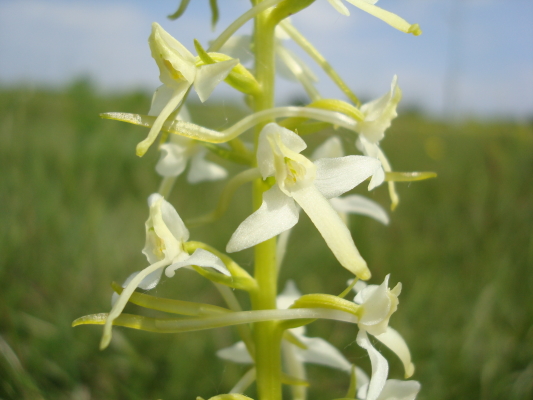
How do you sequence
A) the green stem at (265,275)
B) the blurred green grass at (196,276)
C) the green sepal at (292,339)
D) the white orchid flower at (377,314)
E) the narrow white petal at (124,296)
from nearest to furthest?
the narrow white petal at (124,296), the white orchid flower at (377,314), the green stem at (265,275), the green sepal at (292,339), the blurred green grass at (196,276)

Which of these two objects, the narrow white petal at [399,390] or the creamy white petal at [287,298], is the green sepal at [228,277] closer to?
the creamy white petal at [287,298]

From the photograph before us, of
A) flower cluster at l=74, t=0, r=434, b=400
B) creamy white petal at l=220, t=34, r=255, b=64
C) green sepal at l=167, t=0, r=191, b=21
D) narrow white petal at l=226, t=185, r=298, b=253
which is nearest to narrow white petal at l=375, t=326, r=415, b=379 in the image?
flower cluster at l=74, t=0, r=434, b=400

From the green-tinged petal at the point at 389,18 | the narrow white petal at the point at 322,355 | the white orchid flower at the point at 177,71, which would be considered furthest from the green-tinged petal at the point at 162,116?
the narrow white petal at the point at 322,355

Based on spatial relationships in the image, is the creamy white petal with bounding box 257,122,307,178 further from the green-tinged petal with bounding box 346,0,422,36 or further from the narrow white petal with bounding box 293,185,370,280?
the green-tinged petal with bounding box 346,0,422,36

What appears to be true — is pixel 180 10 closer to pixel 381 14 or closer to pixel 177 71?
pixel 177 71

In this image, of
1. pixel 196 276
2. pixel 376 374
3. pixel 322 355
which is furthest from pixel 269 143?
pixel 196 276

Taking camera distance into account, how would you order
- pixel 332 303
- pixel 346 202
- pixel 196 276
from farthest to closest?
pixel 196 276 < pixel 346 202 < pixel 332 303
